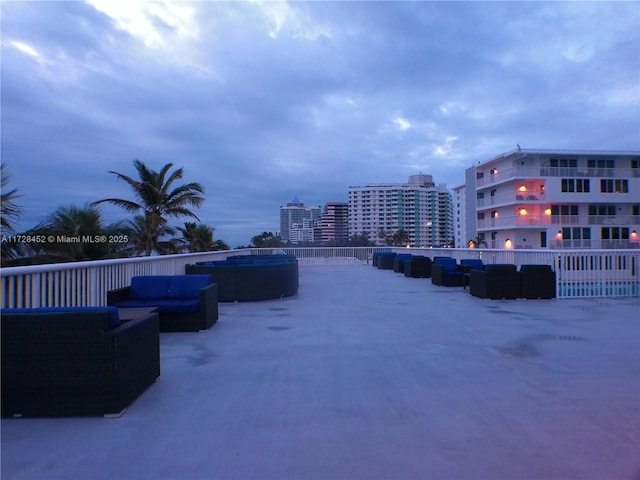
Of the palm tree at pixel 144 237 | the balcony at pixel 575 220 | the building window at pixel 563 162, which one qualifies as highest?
the building window at pixel 563 162

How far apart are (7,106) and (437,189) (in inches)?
3604

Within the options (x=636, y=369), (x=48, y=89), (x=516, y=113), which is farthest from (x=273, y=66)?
(x=516, y=113)

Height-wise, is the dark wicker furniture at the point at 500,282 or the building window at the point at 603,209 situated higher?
the building window at the point at 603,209

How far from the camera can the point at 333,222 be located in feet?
299

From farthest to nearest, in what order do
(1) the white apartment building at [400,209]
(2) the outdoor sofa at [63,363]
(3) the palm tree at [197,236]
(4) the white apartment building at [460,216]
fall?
(1) the white apartment building at [400,209]
(4) the white apartment building at [460,216]
(3) the palm tree at [197,236]
(2) the outdoor sofa at [63,363]

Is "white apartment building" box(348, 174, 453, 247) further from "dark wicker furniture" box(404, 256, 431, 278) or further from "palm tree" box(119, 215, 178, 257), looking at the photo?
"palm tree" box(119, 215, 178, 257)

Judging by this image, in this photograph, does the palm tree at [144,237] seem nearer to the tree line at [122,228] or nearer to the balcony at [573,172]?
the tree line at [122,228]

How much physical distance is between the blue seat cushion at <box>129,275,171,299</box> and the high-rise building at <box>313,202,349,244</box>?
77.2m

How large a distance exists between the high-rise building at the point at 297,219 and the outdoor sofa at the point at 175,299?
6865 cm

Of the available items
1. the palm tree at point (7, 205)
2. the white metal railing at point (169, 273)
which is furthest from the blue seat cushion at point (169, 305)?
the palm tree at point (7, 205)

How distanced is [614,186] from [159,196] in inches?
1325

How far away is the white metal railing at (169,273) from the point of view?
4001 mm

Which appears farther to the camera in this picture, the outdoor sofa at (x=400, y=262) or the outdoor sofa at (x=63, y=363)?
the outdoor sofa at (x=400, y=262)

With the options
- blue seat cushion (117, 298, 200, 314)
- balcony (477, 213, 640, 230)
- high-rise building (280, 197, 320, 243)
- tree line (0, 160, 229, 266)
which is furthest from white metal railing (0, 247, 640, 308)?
high-rise building (280, 197, 320, 243)
